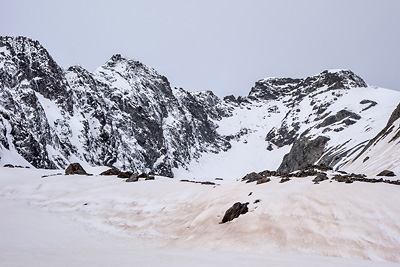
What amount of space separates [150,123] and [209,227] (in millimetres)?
117436

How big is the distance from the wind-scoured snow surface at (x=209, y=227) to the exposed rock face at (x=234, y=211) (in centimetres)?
40

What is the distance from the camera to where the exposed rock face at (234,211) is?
11.5m

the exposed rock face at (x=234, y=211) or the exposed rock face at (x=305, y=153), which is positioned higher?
the exposed rock face at (x=305, y=153)

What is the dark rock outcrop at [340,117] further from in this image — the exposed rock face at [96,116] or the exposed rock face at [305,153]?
the exposed rock face at [96,116]

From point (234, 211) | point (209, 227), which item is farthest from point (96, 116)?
point (234, 211)

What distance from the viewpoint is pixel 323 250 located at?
8.63 meters

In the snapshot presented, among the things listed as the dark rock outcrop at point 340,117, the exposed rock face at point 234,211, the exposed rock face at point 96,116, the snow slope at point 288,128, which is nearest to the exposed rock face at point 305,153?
the snow slope at point 288,128

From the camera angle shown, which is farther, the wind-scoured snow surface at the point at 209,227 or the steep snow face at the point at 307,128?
the steep snow face at the point at 307,128

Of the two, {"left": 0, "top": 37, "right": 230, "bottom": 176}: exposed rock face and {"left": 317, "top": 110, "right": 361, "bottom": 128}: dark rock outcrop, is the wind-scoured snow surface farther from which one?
{"left": 317, "top": 110, "right": 361, "bottom": 128}: dark rock outcrop

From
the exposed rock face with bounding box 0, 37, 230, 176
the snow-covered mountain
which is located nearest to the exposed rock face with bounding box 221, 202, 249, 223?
the snow-covered mountain

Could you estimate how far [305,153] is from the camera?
89500mm

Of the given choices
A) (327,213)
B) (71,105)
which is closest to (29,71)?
(71,105)

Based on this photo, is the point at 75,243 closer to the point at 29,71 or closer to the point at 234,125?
the point at 29,71

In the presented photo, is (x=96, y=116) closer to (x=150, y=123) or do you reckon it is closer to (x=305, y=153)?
(x=150, y=123)
